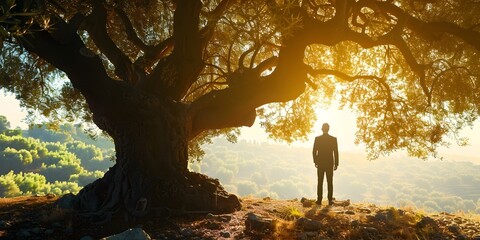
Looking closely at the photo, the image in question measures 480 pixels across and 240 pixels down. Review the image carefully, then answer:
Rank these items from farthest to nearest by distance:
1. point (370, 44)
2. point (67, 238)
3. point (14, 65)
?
point (14, 65) → point (370, 44) → point (67, 238)

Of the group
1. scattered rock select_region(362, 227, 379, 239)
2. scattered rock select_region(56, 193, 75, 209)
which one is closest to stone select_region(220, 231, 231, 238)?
scattered rock select_region(362, 227, 379, 239)

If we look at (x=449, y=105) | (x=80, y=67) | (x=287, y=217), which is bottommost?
(x=287, y=217)

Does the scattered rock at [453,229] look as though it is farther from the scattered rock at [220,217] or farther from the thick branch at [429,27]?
the scattered rock at [220,217]

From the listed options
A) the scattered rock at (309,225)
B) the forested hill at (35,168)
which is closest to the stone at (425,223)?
the scattered rock at (309,225)

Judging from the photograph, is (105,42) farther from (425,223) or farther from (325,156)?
(425,223)

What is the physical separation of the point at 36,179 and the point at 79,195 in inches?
4344

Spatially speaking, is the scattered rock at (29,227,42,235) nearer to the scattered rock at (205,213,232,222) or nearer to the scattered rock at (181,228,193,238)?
the scattered rock at (181,228,193,238)

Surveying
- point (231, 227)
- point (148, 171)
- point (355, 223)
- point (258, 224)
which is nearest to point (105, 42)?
point (148, 171)

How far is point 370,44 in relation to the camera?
1037cm

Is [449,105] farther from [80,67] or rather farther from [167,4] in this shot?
[80,67]

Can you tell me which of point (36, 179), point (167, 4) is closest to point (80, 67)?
point (167, 4)

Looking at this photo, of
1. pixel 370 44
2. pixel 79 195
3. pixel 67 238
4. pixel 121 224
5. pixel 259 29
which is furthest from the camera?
pixel 370 44

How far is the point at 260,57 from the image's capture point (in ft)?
57.2

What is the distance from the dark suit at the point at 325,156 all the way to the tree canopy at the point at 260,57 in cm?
197
